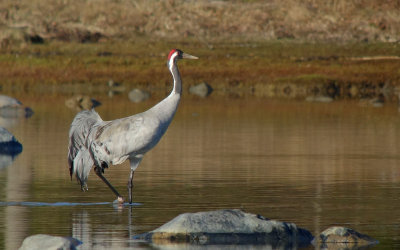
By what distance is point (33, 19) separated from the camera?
305ft

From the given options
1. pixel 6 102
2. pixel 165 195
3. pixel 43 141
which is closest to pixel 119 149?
pixel 165 195

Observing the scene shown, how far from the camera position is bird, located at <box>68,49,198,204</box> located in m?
15.7

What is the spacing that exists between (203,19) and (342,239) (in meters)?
79.7

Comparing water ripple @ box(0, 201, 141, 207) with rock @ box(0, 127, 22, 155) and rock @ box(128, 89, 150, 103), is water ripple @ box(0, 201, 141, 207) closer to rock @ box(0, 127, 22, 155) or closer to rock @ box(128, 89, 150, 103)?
rock @ box(0, 127, 22, 155)

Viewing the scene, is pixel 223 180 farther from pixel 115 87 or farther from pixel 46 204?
pixel 115 87

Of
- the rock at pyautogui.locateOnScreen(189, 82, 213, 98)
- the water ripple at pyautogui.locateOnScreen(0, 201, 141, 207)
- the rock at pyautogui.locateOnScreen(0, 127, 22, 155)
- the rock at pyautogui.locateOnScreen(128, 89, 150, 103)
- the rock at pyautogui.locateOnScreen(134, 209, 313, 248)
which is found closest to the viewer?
the rock at pyautogui.locateOnScreen(134, 209, 313, 248)

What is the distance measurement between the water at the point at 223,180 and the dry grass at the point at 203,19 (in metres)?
54.5

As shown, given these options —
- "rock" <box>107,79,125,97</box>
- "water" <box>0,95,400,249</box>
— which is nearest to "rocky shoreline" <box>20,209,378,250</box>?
"water" <box>0,95,400,249</box>

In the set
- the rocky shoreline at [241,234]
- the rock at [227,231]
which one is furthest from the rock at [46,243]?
the rock at [227,231]

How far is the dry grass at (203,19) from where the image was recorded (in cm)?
8806

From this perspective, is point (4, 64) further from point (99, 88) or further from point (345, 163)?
point (345, 163)

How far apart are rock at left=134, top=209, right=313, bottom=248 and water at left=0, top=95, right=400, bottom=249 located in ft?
1.70

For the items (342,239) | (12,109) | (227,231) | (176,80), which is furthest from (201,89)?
(342,239)

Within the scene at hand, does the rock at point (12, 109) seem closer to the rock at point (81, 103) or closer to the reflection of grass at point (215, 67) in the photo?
the rock at point (81, 103)
